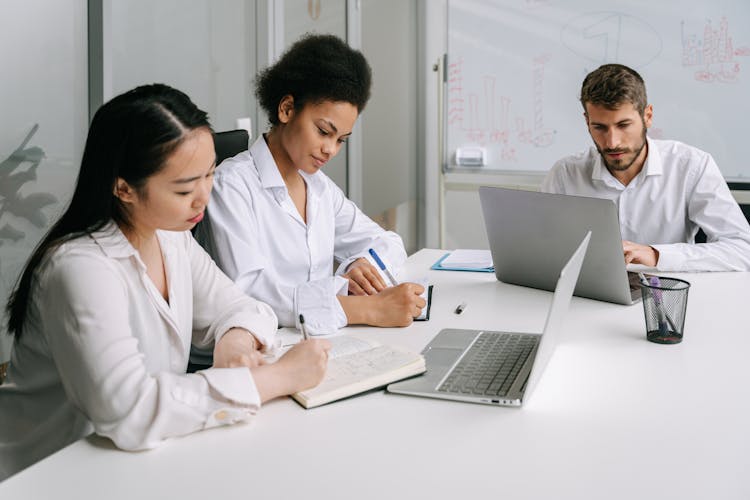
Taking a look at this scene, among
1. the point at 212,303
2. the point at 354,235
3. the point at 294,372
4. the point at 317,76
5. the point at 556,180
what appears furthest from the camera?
the point at 556,180

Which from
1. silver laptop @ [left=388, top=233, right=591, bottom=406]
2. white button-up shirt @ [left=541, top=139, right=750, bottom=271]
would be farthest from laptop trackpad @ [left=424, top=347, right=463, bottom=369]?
white button-up shirt @ [left=541, top=139, right=750, bottom=271]

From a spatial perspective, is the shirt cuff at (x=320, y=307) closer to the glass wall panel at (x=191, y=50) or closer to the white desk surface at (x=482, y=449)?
the white desk surface at (x=482, y=449)

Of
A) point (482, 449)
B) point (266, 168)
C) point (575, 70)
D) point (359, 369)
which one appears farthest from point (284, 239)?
point (575, 70)

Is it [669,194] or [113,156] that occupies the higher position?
[113,156]

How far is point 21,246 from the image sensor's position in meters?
1.85

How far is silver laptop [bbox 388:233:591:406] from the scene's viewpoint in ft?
3.55

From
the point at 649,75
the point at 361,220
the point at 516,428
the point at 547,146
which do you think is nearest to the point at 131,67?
the point at 361,220

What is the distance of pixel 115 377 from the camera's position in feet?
3.15

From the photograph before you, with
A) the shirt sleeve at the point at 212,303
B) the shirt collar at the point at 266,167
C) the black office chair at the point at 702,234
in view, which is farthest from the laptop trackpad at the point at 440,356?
the black office chair at the point at 702,234

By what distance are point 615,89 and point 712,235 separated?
0.50m

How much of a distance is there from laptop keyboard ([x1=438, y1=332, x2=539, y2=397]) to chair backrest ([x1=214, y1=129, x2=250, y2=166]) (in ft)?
2.71

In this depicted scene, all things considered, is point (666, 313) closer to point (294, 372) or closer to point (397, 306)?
point (397, 306)

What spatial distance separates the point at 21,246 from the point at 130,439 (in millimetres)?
1109

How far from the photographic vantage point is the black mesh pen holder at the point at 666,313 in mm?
1378
